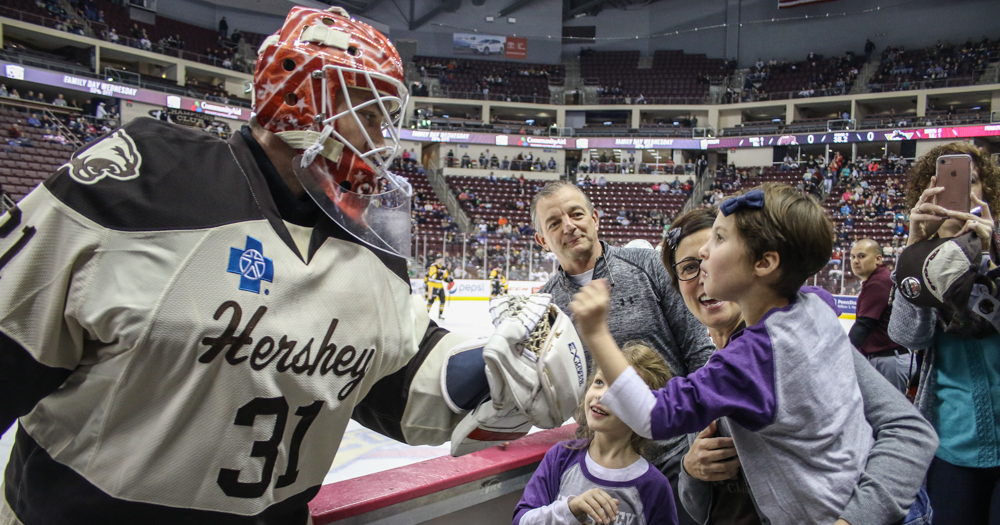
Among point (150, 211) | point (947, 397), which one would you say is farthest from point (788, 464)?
point (150, 211)

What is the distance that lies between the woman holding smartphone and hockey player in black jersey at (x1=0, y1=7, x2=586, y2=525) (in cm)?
127

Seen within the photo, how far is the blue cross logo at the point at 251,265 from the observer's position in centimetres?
95

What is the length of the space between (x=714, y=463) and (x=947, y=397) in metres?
0.92

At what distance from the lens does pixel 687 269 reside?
64.2 inches

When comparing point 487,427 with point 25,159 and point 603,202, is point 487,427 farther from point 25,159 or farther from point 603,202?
point 603,202

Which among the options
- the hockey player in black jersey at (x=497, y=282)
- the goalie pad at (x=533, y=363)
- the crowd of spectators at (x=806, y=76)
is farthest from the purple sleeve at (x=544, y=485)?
the crowd of spectators at (x=806, y=76)

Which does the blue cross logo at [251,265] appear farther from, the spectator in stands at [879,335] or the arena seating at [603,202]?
the arena seating at [603,202]

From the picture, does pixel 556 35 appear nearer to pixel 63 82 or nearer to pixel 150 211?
pixel 63 82

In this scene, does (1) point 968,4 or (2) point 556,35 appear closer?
(1) point 968,4

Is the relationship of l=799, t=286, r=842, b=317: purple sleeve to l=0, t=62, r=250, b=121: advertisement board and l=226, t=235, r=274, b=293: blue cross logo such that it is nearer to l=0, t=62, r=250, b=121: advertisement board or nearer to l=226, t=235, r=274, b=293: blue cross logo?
l=226, t=235, r=274, b=293: blue cross logo

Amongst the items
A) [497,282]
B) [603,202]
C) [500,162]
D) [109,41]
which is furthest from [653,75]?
[109,41]

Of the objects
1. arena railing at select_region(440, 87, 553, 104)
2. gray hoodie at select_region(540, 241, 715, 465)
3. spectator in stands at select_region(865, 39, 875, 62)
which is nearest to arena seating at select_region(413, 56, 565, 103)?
arena railing at select_region(440, 87, 553, 104)

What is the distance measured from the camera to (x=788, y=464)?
1.11 m

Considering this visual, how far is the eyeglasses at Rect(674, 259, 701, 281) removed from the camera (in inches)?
63.2
